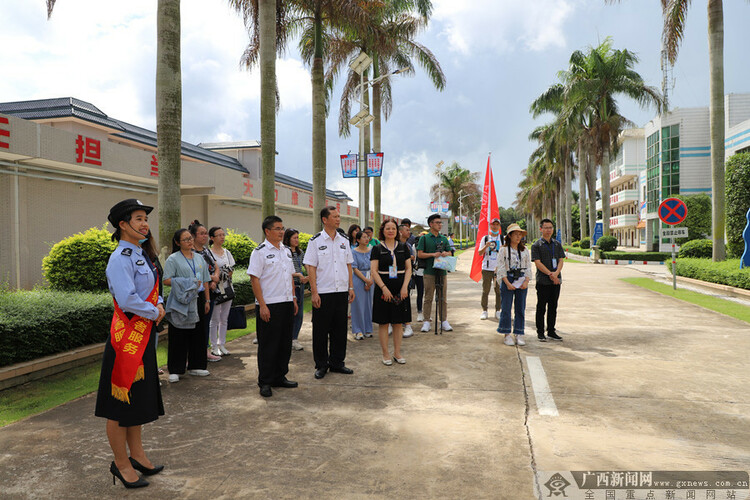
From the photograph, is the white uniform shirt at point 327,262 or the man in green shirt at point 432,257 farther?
the man in green shirt at point 432,257

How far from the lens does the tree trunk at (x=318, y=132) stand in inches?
562

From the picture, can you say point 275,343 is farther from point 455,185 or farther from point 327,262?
point 455,185

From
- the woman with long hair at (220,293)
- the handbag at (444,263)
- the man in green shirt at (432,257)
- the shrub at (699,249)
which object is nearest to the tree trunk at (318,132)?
the man in green shirt at (432,257)

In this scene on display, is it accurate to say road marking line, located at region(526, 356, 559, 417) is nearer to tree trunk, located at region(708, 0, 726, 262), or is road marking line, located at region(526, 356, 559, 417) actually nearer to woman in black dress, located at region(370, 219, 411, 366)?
woman in black dress, located at region(370, 219, 411, 366)

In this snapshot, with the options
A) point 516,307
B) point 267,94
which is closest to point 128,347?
point 516,307

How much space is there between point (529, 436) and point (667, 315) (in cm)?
771

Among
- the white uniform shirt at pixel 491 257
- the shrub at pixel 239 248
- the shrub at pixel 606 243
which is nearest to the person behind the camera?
the white uniform shirt at pixel 491 257

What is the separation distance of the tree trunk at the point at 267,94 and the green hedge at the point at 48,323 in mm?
4815

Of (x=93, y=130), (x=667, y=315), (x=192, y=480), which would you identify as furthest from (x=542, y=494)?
(x=93, y=130)

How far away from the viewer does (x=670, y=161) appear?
154 feet

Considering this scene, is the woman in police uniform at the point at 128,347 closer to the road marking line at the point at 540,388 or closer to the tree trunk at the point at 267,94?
the road marking line at the point at 540,388

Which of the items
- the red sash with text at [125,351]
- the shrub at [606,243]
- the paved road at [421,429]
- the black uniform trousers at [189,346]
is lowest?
the paved road at [421,429]

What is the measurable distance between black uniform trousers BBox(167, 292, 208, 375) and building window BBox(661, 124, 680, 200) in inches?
2013

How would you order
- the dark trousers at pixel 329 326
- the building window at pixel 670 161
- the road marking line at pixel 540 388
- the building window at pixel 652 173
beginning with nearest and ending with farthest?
1. the road marking line at pixel 540 388
2. the dark trousers at pixel 329 326
3. the building window at pixel 670 161
4. the building window at pixel 652 173
